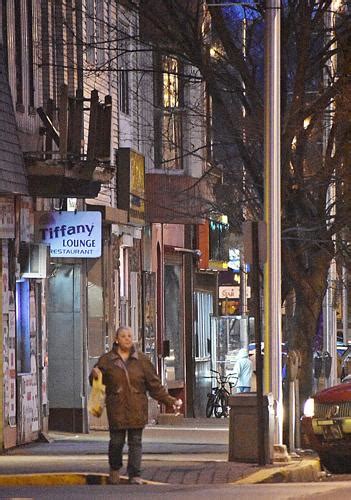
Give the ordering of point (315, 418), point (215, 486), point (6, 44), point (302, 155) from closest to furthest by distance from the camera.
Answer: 1. point (215, 486)
2. point (315, 418)
3. point (6, 44)
4. point (302, 155)

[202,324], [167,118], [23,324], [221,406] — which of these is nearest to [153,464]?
[23,324]

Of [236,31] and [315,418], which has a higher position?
[236,31]

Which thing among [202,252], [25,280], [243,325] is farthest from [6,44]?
[243,325]

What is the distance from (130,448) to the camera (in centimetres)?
1638

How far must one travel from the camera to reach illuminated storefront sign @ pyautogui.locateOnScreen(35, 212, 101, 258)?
2341 cm

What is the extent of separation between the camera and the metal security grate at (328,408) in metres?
18.8

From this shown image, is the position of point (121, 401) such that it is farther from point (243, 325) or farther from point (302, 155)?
point (243, 325)

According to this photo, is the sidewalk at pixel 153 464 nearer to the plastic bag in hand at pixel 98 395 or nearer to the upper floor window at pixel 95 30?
the plastic bag in hand at pixel 98 395

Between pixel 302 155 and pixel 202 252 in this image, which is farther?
pixel 202 252

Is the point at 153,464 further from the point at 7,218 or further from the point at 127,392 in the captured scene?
the point at 7,218

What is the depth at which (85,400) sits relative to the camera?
2570 centimetres

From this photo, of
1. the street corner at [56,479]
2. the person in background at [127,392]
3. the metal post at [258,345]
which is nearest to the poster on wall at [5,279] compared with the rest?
the metal post at [258,345]

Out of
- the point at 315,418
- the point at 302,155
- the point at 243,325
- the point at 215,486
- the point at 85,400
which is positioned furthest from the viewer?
the point at 243,325

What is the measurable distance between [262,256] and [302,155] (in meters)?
5.15
